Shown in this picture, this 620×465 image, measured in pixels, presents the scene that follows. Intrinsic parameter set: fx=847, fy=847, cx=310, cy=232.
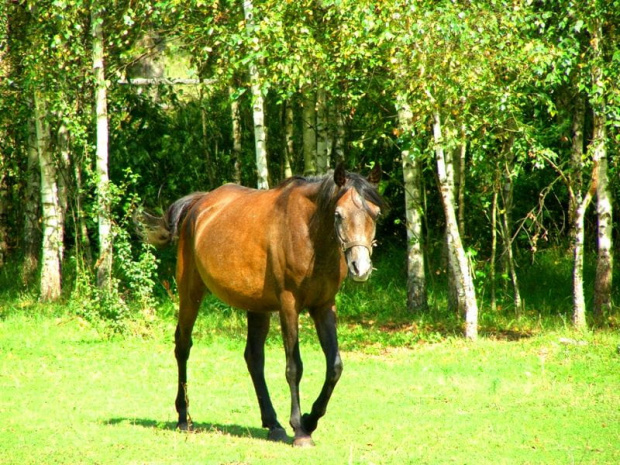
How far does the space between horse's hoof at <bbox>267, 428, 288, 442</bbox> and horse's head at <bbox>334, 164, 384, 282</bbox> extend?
67.9 inches

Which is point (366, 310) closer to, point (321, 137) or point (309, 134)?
point (321, 137)

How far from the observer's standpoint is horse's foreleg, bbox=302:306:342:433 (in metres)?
6.46

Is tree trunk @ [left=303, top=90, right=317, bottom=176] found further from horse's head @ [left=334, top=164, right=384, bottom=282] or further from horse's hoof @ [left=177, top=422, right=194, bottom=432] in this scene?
horse's head @ [left=334, top=164, right=384, bottom=282]

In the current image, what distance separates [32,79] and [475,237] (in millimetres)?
8737

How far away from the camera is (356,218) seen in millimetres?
6082

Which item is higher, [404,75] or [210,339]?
[404,75]

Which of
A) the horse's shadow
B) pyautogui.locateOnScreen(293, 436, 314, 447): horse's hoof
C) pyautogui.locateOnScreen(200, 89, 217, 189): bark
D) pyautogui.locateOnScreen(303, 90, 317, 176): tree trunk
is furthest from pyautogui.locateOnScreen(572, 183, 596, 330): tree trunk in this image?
pyautogui.locateOnScreen(200, 89, 217, 189): bark

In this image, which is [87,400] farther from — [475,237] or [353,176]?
[475,237]

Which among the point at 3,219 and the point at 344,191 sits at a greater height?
the point at 344,191

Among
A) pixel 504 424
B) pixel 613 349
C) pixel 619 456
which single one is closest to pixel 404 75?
pixel 613 349

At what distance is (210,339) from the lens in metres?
11.9

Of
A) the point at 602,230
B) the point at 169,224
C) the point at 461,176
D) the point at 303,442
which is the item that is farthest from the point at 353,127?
the point at 303,442

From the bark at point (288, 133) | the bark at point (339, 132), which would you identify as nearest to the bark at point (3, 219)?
the bark at point (288, 133)

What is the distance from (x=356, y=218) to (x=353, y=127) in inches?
436
